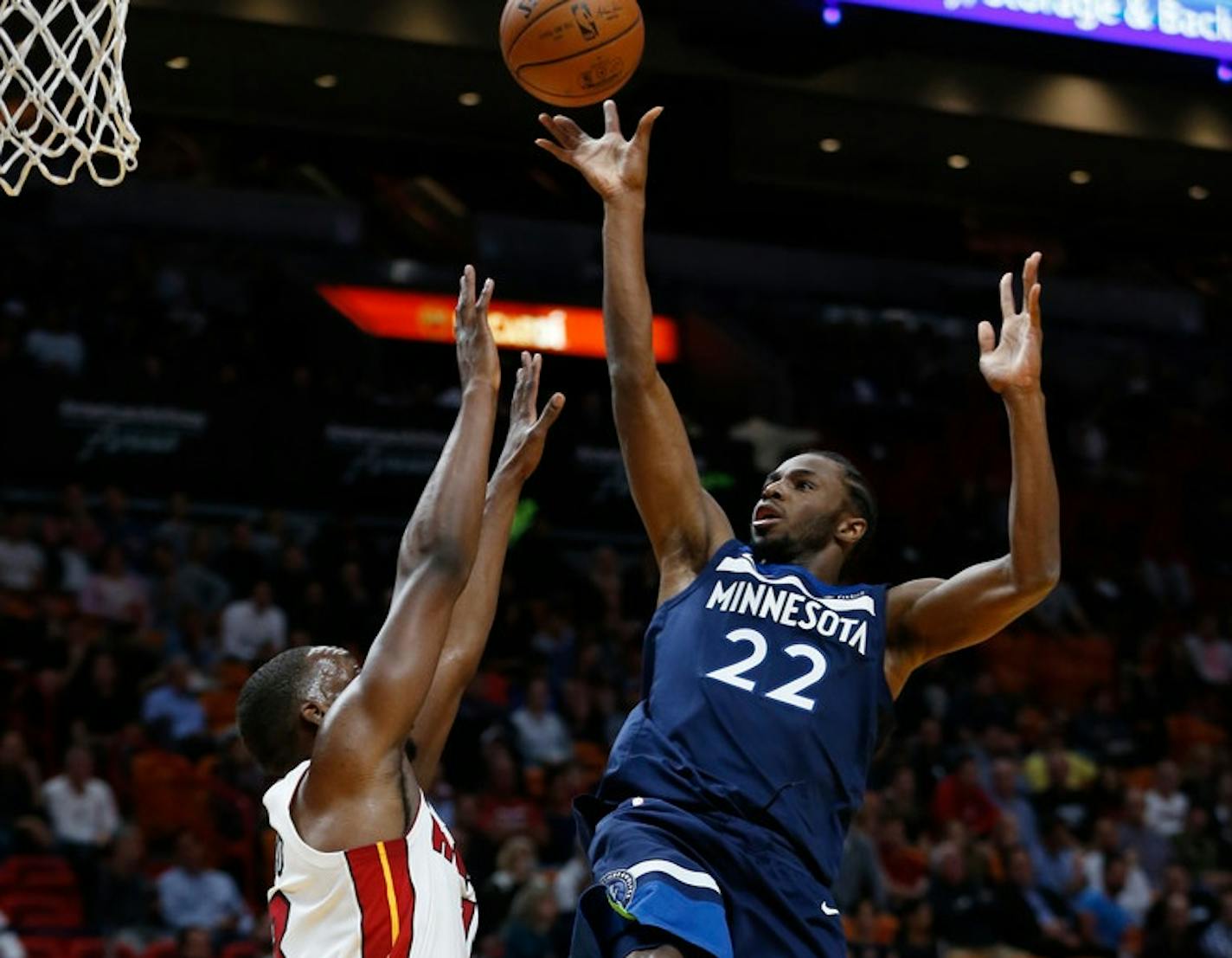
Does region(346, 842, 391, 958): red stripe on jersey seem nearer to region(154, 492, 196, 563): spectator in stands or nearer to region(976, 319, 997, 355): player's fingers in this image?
region(976, 319, 997, 355): player's fingers

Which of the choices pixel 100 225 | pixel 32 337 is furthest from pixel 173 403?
pixel 100 225

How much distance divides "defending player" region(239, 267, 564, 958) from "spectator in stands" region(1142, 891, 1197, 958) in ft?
31.3

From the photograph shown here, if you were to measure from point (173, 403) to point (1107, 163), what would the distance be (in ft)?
31.5

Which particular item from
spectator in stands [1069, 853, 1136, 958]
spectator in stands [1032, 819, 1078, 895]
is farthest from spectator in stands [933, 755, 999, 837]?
spectator in stands [1069, 853, 1136, 958]

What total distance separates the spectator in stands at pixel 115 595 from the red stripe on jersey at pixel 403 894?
9.00 metres

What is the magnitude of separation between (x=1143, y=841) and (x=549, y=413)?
33.1 ft

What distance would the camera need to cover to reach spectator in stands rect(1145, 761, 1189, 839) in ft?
46.1

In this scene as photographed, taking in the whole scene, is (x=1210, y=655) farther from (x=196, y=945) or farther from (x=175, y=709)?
(x=196, y=945)

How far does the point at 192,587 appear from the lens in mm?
13109

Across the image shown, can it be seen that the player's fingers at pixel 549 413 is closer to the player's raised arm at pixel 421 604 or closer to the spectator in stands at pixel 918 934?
the player's raised arm at pixel 421 604

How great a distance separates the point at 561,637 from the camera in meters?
14.4

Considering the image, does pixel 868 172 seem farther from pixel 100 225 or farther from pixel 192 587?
pixel 192 587

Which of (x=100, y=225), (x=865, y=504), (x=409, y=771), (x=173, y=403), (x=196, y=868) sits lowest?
(x=196, y=868)

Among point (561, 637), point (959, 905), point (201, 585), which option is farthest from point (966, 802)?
point (201, 585)
